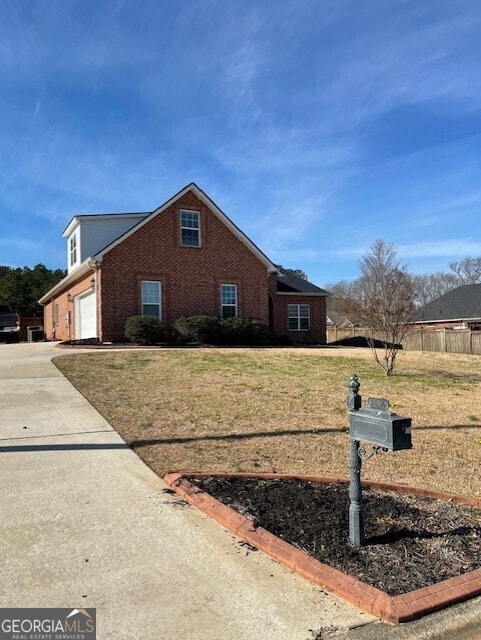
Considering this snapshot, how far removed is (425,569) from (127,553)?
6.75ft

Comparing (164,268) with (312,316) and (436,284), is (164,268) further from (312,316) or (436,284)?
(436,284)

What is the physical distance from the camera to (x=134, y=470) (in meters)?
5.48

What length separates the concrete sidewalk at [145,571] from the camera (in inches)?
116

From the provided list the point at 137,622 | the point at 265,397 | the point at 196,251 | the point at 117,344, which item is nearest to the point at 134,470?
the point at 137,622

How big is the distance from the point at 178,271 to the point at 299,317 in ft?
30.0

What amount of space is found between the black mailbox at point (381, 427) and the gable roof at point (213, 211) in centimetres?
1820

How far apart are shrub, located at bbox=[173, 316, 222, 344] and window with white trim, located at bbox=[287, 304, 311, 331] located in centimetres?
822

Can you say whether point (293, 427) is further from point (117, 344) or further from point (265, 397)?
point (117, 344)

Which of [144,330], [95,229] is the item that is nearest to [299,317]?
[144,330]

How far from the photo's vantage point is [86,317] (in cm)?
2362

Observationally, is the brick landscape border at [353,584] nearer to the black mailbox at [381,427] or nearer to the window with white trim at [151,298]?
the black mailbox at [381,427]

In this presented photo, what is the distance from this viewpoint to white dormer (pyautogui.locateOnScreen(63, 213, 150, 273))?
2445cm

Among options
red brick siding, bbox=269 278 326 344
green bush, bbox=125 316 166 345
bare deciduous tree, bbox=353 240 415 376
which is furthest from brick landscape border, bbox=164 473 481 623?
red brick siding, bbox=269 278 326 344

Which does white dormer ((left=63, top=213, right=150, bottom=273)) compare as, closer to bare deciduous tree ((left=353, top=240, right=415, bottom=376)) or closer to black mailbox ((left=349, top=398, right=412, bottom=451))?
bare deciduous tree ((left=353, top=240, right=415, bottom=376))
